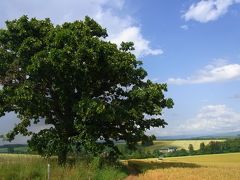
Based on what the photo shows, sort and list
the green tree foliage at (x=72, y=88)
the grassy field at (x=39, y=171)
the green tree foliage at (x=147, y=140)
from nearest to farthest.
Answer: the grassy field at (x=39, y=171)
the green tree foliage at (x=72, y=88)
the green tree foliage at (x=147, y=140)

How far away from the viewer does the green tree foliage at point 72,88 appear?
3179cm

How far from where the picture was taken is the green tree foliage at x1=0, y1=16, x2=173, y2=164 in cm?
3179

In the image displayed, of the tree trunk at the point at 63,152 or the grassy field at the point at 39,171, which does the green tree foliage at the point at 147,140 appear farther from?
the grassy field at the point at 39,171

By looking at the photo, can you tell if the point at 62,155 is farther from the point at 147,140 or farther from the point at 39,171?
the point at 39,171

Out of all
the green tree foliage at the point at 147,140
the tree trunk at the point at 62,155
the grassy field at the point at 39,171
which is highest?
the green tree foliage at the point at 147,140

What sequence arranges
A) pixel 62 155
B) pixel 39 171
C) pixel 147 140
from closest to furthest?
pixel 39 171 < pixel 62 155 < pixel 147 140

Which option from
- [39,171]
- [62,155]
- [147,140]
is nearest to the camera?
[39,171]

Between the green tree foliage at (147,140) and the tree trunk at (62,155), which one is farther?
the green tree foliage at (147,140)

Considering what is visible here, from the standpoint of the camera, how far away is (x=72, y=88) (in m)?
34.2

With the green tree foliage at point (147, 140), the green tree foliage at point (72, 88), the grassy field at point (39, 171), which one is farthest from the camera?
the green tree foliage at point (147, 140)

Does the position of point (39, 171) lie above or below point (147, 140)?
below

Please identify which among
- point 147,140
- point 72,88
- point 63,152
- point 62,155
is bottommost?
point 62,155

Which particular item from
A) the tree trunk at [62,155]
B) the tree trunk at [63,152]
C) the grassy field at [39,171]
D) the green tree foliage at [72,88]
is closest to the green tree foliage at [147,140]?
the green tree foliage at [72,88]

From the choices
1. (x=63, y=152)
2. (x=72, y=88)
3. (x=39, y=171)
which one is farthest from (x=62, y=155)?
(x=39, y=171)
